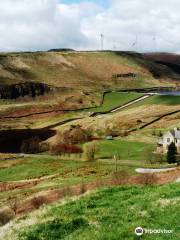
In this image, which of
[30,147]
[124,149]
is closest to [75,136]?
[30,147]

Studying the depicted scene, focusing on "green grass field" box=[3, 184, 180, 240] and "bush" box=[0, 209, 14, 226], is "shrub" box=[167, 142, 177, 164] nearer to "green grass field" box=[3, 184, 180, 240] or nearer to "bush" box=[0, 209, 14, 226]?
"bush" box=[0, 209, 14, 226]

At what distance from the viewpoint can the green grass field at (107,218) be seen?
20.4 metres

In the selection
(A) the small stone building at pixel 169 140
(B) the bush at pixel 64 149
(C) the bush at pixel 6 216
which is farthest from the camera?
(B) the bush at pixel 64 149

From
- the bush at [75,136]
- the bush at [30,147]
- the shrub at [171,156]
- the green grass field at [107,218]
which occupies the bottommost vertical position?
the green grass field at [107,218]

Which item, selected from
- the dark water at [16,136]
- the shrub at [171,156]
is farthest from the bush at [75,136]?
the shrub at [171,156]

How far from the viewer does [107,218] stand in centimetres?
2275

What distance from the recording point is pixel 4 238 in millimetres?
22438

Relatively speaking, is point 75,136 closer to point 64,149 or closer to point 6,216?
point 64,149

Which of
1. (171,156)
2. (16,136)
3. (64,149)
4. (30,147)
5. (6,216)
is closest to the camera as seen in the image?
(6,216)

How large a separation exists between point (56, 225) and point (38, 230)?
2.81 ft

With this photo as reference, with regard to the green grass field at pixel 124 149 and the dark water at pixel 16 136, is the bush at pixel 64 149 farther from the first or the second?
the dark water at pixel 16 136

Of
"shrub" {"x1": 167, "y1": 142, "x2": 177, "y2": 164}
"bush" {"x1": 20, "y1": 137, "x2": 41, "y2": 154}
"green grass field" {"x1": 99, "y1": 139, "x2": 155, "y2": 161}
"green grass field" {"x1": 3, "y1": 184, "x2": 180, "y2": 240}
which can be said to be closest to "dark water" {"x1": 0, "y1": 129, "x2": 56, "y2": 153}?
"bush" {"x1": 20, "y1": 137, "x2": 41, "y2": 154}

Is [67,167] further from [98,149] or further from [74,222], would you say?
[74,222]

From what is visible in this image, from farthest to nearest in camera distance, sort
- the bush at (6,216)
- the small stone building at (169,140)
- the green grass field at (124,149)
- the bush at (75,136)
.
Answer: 1. the bush at (75,136)
2. the small stone building at (169,140)
3. the green grass field at (124,149)
4. the bush at (6,216)
